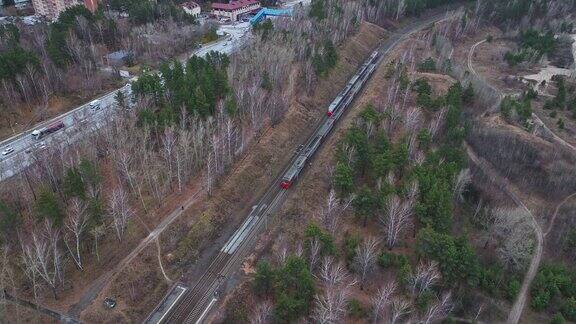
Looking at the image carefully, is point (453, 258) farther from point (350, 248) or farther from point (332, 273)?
point (332, 273)

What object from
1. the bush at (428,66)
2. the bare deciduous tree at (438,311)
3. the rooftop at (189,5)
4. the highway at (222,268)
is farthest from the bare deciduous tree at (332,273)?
the rooftop at (189,5)

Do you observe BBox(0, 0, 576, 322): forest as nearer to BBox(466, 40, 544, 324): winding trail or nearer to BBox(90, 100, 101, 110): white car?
BBox(466, 40, 544, 324): winding trail

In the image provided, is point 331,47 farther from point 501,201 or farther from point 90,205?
point 90,205

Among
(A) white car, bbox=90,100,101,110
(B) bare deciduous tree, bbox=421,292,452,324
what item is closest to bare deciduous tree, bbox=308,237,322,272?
(B) bare deciduous tree, bbox=421,292,452,324

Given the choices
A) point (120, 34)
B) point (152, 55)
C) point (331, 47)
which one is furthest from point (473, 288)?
point (120, 34)

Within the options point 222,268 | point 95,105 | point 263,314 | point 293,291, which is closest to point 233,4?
point 95,105

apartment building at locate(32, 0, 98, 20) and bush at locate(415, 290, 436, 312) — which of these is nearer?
bush at locate(415, 290, 436, 312)
